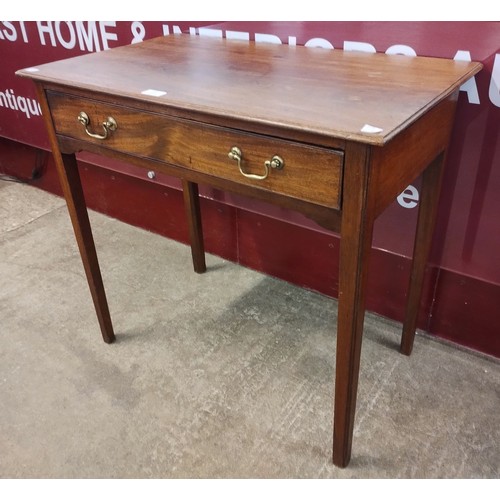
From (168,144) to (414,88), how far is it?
1.56 feet

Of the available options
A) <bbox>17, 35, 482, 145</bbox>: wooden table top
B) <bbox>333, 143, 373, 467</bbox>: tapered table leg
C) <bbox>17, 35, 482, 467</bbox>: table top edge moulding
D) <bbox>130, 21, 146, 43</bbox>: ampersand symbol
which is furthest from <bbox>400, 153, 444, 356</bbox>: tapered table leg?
<bbox>130, 21, 146, 43</bbox>: ampersand symbol

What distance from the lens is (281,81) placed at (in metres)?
1.00

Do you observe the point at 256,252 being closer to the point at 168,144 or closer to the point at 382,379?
the point at 382,379

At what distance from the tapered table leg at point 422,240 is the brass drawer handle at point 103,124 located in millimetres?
697

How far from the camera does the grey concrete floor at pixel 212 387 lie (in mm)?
1169

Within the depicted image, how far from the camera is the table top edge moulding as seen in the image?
0.81m

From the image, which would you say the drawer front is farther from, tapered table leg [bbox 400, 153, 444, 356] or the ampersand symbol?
the ampersand symbol

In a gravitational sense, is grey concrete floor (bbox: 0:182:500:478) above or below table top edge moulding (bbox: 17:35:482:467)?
below

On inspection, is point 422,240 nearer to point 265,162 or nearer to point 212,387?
point 265,162

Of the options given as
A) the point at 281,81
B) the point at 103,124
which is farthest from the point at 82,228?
the point at 281,81

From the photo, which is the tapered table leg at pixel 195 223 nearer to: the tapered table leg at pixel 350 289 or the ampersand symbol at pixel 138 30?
the ampersand symbol at pixel 138 30

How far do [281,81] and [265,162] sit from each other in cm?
23

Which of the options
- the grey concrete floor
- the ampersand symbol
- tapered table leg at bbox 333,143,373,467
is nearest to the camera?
tapered table leg at bbox 333,143,373,467

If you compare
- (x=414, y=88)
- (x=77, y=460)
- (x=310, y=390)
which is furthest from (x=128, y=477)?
(x=414, y=88)
